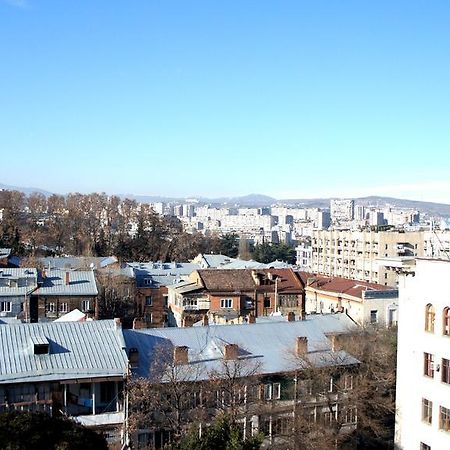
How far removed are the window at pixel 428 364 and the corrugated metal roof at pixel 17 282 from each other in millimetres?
30240

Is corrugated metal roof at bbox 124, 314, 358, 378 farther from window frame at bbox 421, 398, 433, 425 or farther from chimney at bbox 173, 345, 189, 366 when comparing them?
window frame at bbox 421, 398, 433, 425

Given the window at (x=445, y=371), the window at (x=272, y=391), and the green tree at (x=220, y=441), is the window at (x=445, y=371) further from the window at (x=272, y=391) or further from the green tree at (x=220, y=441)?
the green tree at (x=220, y=441)

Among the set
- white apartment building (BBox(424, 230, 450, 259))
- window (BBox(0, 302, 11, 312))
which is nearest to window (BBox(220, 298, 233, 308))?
window (BBox(0, 302, 11, 312))

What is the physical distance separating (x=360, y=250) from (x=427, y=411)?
225 feet

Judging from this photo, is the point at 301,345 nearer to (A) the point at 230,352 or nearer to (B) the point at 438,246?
(A) the point at 230,352

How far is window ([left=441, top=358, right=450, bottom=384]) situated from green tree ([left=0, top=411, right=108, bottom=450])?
14231 mm

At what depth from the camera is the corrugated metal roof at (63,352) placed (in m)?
24.1

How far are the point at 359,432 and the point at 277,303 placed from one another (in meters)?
22.6

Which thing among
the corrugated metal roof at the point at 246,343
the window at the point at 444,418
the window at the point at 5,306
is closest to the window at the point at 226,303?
the window at the point at 5,306

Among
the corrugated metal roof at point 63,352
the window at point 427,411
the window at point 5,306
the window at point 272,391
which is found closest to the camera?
the corrugated metal roof at point 63,352

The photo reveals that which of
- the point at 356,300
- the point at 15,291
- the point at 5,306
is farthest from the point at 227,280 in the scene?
the point at 5,306

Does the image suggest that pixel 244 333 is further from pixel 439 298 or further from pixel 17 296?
pixel 17 296

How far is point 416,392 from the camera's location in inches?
1001

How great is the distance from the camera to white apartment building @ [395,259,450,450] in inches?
941
